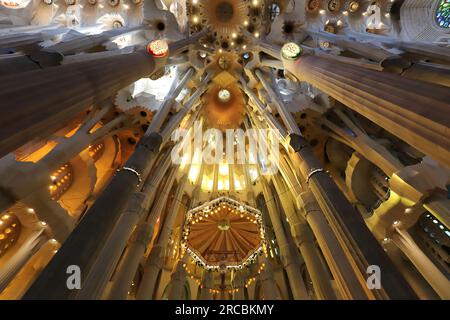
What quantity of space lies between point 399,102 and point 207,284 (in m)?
11.9

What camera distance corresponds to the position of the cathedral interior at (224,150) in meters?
4.82

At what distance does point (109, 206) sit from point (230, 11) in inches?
519

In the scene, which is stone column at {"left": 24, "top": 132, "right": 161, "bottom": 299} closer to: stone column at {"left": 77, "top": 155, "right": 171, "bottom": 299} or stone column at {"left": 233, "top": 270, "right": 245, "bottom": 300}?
→ stone column at {"left": 77, "top": 155, "right": 171, "bottom": 299}

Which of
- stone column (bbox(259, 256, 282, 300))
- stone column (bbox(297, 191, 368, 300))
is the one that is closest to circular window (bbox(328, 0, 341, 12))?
stone column (bbox(297, 191, 368, 300))

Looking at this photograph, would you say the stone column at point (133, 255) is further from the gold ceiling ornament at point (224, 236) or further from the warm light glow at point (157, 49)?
the warm light glow at point (157, 49)

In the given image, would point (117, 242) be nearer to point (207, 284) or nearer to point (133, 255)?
point (133, 255)

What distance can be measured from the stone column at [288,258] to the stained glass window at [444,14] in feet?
42.5

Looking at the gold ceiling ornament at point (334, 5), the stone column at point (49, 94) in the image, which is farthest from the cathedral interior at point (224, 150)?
the gold ceiling ornament at point (334, 5)

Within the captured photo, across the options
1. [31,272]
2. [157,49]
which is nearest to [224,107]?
[157,49]

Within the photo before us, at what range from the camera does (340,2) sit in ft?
48.7

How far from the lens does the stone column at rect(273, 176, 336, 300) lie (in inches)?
334
